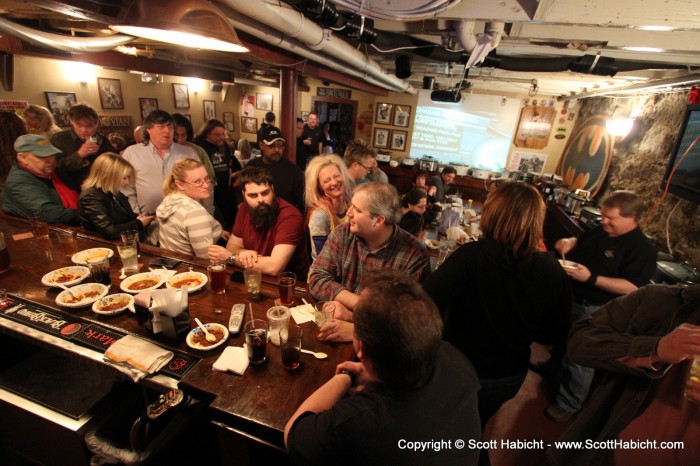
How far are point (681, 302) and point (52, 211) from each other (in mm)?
3808

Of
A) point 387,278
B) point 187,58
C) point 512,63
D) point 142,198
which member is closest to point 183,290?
point 387,278

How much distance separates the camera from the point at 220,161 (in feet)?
14.1

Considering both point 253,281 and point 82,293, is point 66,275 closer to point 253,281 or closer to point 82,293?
point 82,293

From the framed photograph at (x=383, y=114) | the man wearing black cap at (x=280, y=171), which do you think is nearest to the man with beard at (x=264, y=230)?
the man wearing black cap at (x=280, y=171)

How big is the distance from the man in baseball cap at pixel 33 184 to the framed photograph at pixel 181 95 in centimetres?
676

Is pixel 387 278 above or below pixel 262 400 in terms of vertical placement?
above

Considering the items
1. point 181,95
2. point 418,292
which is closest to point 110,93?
point 181,95

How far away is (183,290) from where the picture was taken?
4.71 feet

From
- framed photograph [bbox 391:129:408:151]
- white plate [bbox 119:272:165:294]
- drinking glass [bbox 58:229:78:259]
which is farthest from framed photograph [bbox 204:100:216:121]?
white plate [bbox 119:272:165:294]

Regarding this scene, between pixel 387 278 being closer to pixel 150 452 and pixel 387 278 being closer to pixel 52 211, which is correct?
pixel 150 452

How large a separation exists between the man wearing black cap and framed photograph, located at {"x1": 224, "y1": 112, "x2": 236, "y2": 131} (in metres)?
8.12

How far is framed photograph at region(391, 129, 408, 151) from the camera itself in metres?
9.18

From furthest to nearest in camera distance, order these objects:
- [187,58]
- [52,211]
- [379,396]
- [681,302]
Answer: [187,58], [52,211], [681,302], [379,396]

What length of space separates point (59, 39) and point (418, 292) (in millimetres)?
3266
